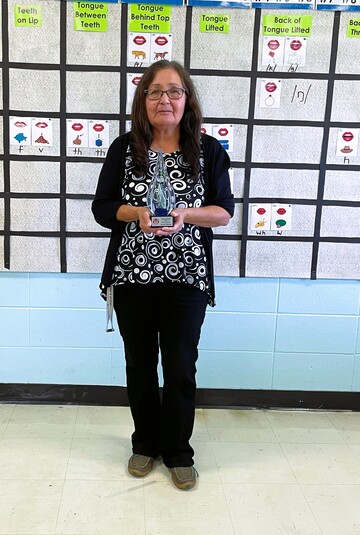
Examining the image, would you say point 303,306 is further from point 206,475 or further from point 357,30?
point 357,30

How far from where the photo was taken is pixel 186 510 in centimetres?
175

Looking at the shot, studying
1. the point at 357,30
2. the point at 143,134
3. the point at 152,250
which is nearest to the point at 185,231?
the point at 152,250

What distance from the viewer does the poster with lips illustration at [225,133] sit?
2279mm

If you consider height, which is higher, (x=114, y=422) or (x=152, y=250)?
(x=152, y=250)

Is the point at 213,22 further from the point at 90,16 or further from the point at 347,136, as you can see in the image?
the point at 347,136

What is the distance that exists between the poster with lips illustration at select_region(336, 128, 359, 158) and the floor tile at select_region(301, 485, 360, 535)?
54.6 inches

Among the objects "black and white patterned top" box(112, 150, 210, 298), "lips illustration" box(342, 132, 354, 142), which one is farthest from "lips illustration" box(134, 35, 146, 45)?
"lips illustration" box(342, 132, 354, 142)

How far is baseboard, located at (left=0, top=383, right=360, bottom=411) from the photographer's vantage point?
98.3 inches

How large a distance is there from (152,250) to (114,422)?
0.98 m

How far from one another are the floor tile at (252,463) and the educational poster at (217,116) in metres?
0.77

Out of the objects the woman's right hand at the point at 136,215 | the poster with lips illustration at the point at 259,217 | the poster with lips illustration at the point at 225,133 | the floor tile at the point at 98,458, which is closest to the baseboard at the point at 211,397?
the floor tile at the point at 98,458

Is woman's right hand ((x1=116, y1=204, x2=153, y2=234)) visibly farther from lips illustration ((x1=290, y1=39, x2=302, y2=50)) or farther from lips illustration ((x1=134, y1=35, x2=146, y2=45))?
lips illustration ((x1=290, y1=39, x2=302, y2=50))

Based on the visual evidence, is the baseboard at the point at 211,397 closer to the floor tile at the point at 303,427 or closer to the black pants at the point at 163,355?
the floor tile at the point at 303,427

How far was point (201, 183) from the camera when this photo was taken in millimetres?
1822
